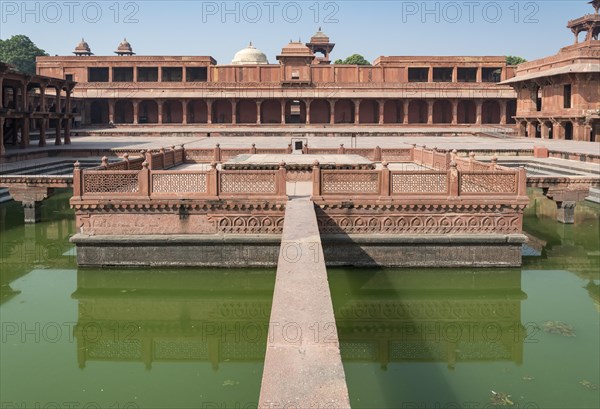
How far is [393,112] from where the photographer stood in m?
45.1

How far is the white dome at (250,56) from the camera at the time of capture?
6000cm

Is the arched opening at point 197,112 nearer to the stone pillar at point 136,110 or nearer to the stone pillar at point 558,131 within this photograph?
the stone pillar at point 136,110

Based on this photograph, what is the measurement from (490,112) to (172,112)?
84.5ft

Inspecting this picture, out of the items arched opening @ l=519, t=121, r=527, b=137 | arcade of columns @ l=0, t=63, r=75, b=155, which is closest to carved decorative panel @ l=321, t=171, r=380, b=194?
arcade of columns @ l=0, t=63, r=75, b=155

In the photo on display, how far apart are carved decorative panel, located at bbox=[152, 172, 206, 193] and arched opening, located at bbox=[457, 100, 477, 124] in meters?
37.5

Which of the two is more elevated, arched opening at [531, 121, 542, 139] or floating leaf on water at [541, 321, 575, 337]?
arched opening at [531, 121, 542, 139]

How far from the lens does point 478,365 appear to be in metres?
7.09

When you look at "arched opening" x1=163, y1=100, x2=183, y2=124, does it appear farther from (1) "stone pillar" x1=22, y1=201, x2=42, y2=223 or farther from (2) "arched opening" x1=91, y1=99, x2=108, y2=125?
(1) "stone pillar" x1=22, y1=201, x2=42, y2=223

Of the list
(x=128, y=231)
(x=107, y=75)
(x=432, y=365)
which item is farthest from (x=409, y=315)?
(x=107, y=75)

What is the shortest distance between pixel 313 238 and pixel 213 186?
3.33 m

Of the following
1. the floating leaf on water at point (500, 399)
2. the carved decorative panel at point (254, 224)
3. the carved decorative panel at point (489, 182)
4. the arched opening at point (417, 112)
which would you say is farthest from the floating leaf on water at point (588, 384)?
the arched opening at point (417, 112)

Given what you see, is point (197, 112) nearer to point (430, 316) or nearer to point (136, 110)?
point (136, 110)

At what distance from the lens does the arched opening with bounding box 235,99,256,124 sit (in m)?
45.0

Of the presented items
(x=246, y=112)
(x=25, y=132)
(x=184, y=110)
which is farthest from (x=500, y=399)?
(x=246, y=112)
